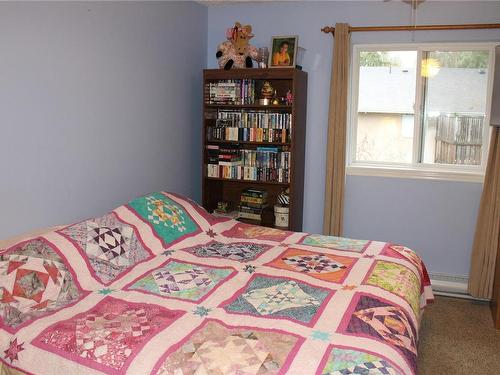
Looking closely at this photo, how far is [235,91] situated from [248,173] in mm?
679

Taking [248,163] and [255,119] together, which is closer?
[255,119]

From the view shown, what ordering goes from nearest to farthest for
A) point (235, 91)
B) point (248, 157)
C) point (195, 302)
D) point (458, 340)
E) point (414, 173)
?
point (195, 302)
point (458, 340)
point (414, 173)
point (235, 91)
point (248, 157)

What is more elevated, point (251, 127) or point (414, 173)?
point (251, 127)

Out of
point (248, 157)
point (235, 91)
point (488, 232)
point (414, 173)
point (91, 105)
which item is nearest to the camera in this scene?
point (91, 105)

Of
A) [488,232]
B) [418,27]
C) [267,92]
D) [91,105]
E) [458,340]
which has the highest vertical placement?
[418,27]

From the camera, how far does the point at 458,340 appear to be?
307cm

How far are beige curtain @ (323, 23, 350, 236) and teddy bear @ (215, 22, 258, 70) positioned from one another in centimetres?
68

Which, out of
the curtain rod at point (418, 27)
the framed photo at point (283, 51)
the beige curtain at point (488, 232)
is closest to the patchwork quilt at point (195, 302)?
the beige curtain at point (488, 232)

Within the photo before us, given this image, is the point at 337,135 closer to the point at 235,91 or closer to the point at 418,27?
the point at 235,91

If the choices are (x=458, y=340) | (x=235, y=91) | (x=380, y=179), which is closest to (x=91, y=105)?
(x=235, y=91)

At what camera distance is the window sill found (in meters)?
3.76

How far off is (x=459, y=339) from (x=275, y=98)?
2.22 metres

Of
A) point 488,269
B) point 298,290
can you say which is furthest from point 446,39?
point 298,290

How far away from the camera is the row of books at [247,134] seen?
3.90 metres
